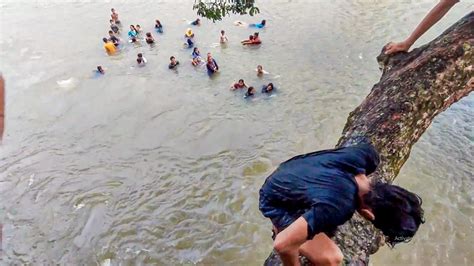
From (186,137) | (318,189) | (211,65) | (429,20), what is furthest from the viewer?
(211,65)

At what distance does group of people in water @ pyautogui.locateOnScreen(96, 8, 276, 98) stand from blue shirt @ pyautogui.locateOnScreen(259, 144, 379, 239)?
11405 mm

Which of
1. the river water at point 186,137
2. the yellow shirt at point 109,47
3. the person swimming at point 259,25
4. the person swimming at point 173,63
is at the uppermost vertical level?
the person swimming at point 259,25

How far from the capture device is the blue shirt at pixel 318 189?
2.54 m

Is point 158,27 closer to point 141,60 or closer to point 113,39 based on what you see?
point 113,39

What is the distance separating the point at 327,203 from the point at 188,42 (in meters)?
16.2

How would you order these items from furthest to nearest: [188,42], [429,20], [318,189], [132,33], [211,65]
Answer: [132,33] → [188,42] → [211,65] → [429,20] → [318,189]

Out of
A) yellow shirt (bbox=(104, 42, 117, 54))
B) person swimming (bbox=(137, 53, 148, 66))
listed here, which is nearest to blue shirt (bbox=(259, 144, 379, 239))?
person swimming (bbox=(137, 53, 148, 66))

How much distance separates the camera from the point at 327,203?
254cm

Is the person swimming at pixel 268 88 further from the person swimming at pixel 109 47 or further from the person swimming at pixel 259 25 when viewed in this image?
the person swimming at pixel 109 47

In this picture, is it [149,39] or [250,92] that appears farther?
[149,39]

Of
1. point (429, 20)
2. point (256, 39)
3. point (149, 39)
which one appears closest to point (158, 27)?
point (149, 39)

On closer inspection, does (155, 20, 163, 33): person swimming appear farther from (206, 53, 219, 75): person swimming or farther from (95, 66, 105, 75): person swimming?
(206, 53, 219, 75): person swimming

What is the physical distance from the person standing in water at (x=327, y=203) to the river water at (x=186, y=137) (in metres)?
5.68

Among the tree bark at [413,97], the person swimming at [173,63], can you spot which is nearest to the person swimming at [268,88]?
the person swimming at [173,63]
